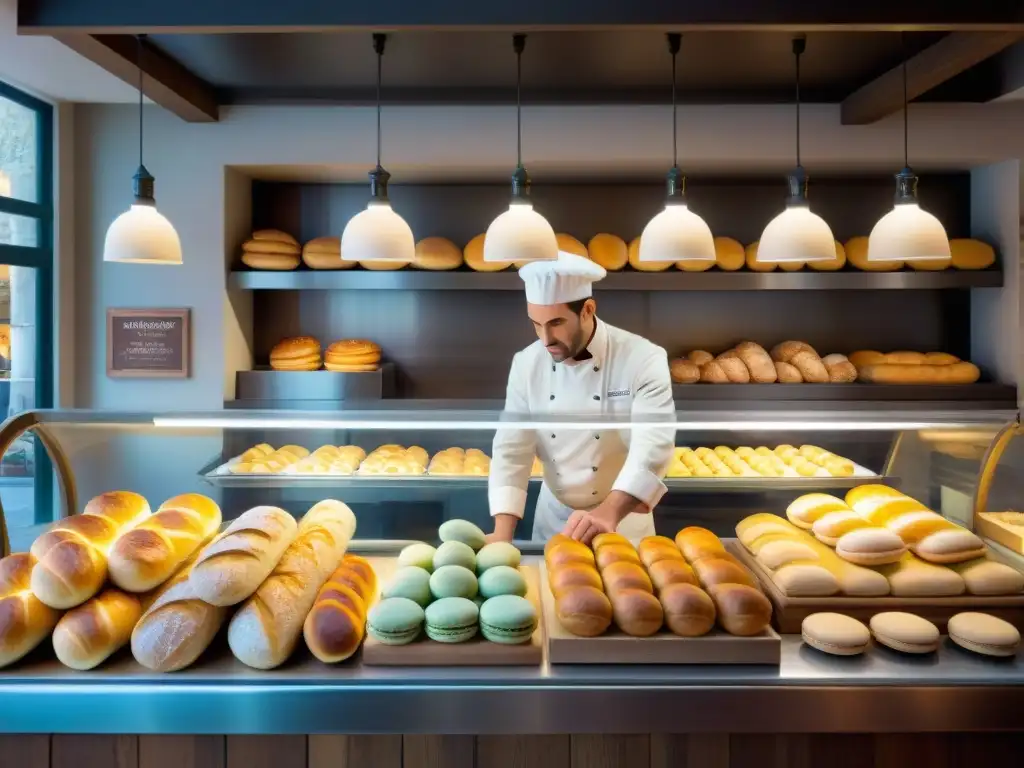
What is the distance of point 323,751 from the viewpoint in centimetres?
138

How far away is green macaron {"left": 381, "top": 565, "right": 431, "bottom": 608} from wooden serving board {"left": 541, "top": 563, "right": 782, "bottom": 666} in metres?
0.25

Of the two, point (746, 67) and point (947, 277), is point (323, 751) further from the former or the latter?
point (947, 277)

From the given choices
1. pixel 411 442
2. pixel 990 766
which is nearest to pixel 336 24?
pixel 411 442

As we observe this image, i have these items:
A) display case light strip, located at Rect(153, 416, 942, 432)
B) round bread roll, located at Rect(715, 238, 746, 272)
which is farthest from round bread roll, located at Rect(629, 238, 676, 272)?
display case light strip, located at Rect(153, 416, 942, 432)

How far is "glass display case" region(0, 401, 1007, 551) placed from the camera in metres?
1.80

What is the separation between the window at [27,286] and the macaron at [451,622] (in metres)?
3.16

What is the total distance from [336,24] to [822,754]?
2371 millimetres

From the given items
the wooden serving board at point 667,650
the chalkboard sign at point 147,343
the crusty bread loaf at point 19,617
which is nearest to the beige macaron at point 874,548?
the wooden serving board at point 667,650

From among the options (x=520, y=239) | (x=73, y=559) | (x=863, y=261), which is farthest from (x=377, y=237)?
(x=863, y=261)

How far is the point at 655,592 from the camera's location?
151cm

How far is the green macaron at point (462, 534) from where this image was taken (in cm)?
171

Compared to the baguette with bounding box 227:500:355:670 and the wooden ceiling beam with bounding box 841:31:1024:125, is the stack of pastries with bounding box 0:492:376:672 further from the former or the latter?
the wooden ceiling beam with bounding box 841:31:1024:125

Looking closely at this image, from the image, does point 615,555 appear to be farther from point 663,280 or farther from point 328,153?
point 328,153

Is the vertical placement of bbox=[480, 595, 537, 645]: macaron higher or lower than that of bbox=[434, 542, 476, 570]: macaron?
lower
